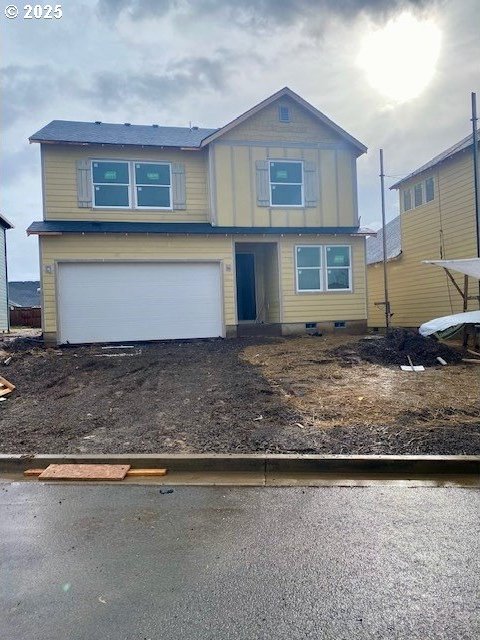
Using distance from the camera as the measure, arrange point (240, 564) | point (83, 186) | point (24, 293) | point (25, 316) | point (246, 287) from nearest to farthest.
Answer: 1. point (240, 564)
2. point (83, 186)
3. point (246, 287)
4. point (25, 316)
5. point (24, 293)

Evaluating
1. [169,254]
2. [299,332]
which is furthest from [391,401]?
[169,254]

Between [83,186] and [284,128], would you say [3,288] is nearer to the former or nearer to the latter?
[83,186]

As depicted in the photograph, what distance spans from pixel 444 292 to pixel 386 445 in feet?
41.3

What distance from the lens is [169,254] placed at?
1378 cm

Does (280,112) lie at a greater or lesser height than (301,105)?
lesser

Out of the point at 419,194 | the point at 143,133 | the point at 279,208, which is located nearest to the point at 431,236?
the point at 419,194

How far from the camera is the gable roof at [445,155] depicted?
14.1 m

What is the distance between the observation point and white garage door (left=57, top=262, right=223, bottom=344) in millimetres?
13312

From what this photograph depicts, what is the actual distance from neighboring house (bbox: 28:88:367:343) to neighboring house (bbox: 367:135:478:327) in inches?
120

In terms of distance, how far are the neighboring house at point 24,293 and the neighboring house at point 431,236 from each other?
110 feet

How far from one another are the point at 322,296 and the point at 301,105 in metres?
6.64

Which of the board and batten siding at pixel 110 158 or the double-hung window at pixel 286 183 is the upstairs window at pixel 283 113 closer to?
the double-hung window at pixel 286 183

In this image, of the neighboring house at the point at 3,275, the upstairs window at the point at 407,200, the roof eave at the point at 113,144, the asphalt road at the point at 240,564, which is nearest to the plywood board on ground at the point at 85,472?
the asphalt road at the point at 240,564

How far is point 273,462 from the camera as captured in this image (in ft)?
14.7
